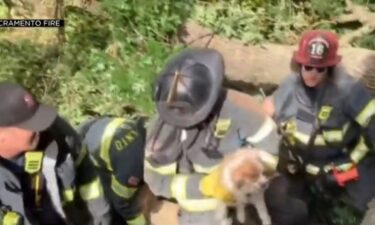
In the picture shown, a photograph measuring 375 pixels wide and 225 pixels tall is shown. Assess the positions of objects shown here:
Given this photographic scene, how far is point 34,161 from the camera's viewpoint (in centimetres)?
518

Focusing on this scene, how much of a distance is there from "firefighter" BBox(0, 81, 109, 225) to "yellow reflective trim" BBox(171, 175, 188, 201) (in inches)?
19.0

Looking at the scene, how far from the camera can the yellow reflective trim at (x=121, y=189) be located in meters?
5.98

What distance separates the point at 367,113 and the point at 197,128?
1306mm

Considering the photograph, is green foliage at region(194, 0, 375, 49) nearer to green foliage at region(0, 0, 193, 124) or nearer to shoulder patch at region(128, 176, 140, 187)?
green foliage at region(0, 0, 193, 124)

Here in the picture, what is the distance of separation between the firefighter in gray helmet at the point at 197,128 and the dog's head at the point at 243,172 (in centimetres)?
30

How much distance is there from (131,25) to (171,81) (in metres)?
3.25

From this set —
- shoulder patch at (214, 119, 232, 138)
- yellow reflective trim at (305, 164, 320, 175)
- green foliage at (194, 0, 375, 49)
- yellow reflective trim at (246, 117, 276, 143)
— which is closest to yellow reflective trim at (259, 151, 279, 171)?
yellow reflective trim at (246, 117, 276, 143)

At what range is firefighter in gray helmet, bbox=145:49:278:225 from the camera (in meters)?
5.28

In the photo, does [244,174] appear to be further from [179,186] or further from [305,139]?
[305,139]

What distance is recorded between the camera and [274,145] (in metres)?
5.38

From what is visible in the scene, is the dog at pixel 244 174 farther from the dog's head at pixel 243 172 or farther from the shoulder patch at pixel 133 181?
the shoulder patch at pixel 133 181

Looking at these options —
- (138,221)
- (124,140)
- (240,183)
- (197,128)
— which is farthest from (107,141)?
(240,183)

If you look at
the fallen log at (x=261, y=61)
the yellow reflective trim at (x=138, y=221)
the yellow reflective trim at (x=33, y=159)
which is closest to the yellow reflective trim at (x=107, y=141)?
the yellow reflective trim at (x=138, y=221)

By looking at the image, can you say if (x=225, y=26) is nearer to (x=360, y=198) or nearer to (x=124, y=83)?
(x=124, y=83)
